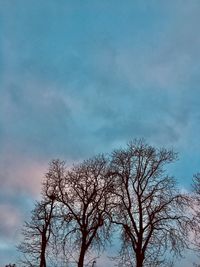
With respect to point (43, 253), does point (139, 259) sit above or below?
below

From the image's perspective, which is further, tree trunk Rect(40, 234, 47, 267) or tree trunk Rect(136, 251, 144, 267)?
tree trunk Rect(40, 234, 47, 267)

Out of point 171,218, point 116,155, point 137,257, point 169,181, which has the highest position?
point 116,155

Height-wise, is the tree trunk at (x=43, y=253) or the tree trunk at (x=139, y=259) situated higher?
the tree trunk at (x=43, y=253)

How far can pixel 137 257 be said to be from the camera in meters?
42.9

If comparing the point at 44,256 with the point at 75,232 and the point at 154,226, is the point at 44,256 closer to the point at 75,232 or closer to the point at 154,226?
the point at 75,232

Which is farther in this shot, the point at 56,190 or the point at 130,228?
the point at 56,190

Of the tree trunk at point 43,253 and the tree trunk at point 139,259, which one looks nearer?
the tree trunk at point 139,259

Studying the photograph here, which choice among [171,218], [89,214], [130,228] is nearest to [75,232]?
[89,214]

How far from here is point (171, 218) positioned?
44062 millimetres

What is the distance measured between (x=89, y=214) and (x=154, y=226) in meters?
5.56

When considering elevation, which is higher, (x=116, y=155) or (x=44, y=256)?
(x=116, y=155)

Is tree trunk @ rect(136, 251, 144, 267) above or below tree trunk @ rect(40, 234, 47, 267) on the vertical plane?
below

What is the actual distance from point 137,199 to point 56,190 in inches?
281

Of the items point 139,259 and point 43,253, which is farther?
point 43,253
